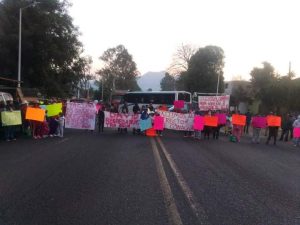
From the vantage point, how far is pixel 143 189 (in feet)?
29.8

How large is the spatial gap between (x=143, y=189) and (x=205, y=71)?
247 ft

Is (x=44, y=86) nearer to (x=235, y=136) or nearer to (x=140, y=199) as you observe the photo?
(x=235, y=136)

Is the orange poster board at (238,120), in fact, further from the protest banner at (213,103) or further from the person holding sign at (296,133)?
the protest banner at (213,103)

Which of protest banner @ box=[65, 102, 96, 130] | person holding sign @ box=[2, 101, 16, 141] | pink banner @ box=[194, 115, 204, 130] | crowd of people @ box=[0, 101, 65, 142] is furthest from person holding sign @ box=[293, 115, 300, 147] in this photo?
person holding sign @ box=[2, 101, 16, 141]

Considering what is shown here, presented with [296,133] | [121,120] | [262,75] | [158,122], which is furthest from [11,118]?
[262,75]

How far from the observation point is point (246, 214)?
7.45 metres

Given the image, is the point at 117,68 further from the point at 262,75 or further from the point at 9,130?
the point at 9,130

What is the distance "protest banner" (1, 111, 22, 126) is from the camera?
19000mm

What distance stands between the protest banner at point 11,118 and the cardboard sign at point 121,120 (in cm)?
624

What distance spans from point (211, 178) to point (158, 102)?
43.5 metres

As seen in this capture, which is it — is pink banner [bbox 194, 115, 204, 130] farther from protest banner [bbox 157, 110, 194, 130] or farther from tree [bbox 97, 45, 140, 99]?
tree [bbox 97, 45, 140, 99]

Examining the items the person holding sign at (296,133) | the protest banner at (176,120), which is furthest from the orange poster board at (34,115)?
the person holding sign at (296,133)

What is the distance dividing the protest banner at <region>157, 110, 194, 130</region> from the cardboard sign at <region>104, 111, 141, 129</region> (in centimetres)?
143

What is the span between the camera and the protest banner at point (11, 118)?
19.0 metres
